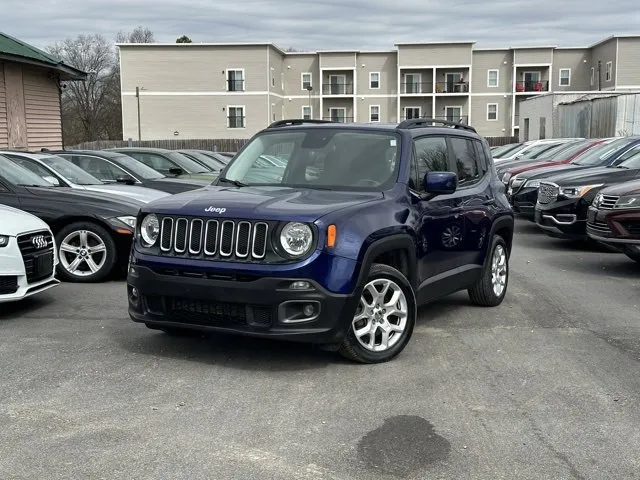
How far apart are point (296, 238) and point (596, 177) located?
8.30 meters

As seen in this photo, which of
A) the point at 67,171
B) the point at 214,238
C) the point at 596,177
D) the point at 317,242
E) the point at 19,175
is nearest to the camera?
the point at 317,242

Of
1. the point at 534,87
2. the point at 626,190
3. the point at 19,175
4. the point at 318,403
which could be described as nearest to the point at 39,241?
the point at 19,175

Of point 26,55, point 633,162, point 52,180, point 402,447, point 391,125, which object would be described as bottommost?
point 402,447

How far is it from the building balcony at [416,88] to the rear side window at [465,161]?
5840cm

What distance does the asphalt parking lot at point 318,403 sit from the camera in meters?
3.83

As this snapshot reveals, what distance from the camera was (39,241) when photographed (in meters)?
7.09

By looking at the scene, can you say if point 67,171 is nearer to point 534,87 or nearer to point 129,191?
point 129,191

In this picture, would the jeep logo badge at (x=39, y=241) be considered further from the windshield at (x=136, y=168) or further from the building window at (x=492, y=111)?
the building window at (x=492, y=111)

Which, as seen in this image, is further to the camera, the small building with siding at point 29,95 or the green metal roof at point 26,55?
the small building with siding at point 29,95

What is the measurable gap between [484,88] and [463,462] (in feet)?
210

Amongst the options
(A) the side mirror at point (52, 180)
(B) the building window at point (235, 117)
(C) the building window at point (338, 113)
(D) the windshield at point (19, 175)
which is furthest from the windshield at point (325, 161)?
(C) the building window at point (338, 113)

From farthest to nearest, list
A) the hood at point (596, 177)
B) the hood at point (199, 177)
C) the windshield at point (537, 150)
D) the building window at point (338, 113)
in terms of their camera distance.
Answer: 1. the building window at point (338, 113)
2. the windshield at point (537, 150)
3. the hood at point (199, 177)
4. the hood at point (596, 177)

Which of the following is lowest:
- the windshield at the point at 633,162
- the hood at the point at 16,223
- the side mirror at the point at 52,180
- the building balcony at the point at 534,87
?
the hood at the point at 16,223

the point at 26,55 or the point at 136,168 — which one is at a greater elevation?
the point at 26,55
